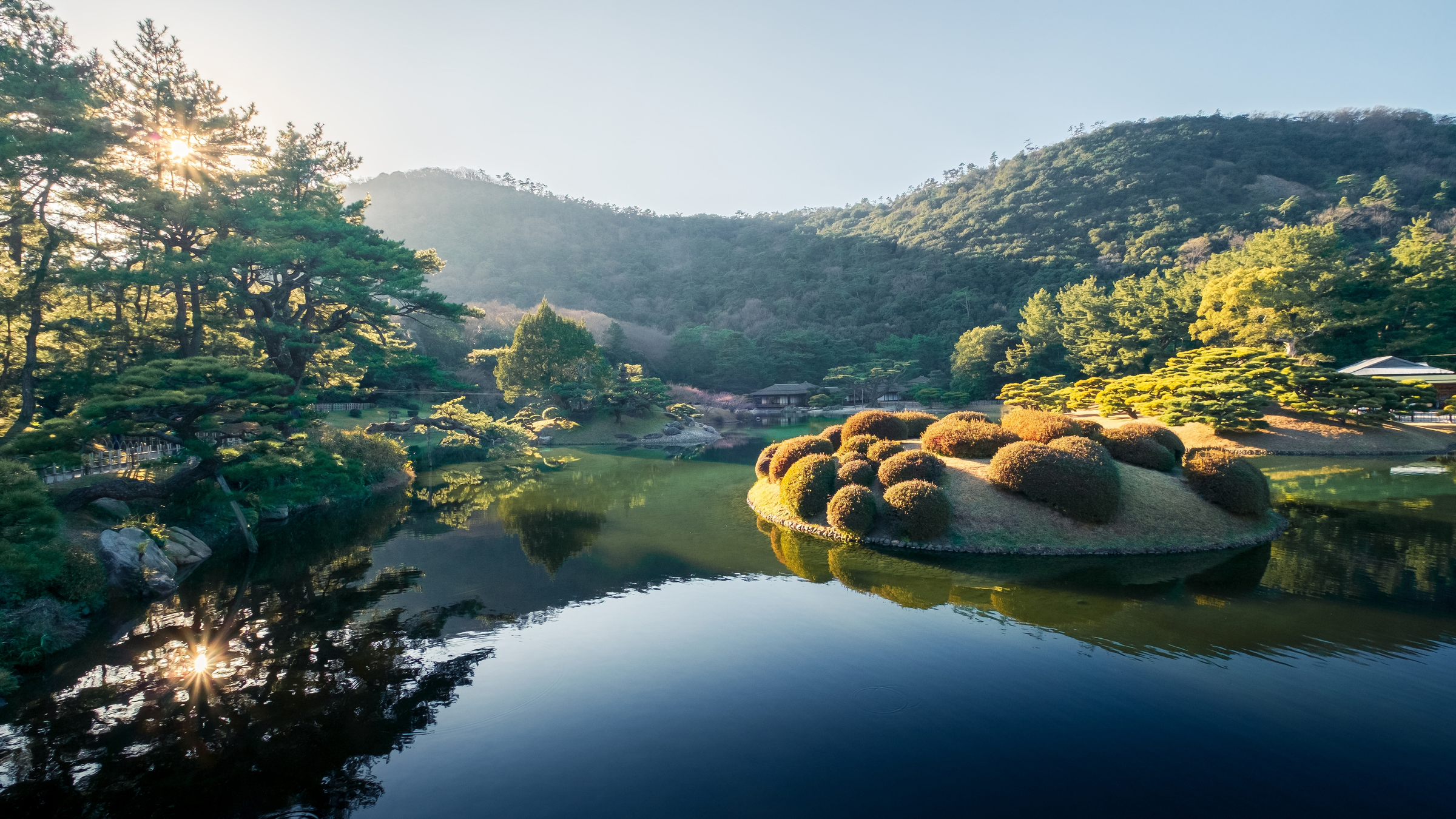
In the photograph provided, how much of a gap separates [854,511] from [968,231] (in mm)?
81985

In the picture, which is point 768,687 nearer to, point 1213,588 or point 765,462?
→ point 1213,588

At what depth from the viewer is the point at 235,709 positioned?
6719mm

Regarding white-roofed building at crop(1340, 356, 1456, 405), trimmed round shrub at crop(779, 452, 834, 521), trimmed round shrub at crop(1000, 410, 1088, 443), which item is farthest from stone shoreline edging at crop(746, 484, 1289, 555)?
white-roofed building at crop(1340, 356, 1456, 405)

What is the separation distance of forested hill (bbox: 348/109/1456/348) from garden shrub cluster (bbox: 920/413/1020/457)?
171 feet

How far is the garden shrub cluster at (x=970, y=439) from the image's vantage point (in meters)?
14.5

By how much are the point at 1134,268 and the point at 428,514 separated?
69.1m

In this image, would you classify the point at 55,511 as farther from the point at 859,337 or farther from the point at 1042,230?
the point at 1042,230

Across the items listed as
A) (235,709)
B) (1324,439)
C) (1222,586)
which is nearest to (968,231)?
(1324,439)

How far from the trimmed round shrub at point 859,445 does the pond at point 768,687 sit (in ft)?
12.6

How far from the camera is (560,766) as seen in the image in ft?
18.8

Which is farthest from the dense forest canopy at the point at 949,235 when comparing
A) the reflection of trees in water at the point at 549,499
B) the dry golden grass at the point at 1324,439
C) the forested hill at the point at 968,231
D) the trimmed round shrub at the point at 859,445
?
the trimmed round shrub at the point at 859,445

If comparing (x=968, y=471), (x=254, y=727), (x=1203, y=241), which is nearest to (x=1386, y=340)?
(x=1203, y=241)

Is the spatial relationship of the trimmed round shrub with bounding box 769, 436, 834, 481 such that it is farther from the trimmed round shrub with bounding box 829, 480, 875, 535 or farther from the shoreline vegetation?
the trimmed round shrub with bounding box 829, 480, 875, 535

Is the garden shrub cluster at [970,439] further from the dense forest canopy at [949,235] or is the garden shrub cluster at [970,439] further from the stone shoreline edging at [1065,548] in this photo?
the dense forest canopy at [949,235]
